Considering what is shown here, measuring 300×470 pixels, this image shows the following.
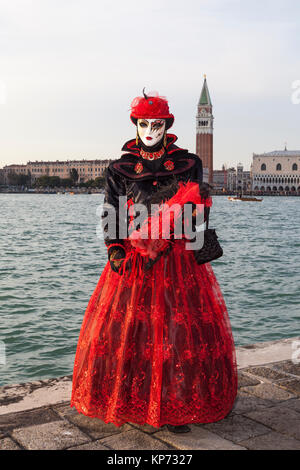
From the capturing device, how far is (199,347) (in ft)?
7.79

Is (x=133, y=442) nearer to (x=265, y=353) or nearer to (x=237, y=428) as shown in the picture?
(x=237, y=428)

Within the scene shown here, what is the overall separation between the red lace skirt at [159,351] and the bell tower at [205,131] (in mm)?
84717

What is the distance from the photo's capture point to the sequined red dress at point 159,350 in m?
2.34

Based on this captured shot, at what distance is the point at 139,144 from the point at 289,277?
9172 millimetres

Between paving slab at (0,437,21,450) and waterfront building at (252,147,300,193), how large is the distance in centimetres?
10636

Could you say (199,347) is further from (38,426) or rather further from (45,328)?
(45,328)

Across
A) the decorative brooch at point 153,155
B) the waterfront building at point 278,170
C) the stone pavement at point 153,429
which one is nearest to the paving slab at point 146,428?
the stone pavement at point 153,429

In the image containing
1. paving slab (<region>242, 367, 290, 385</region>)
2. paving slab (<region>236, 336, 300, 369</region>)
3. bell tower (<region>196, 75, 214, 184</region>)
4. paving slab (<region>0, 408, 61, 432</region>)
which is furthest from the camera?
bell tower (<region>196, 75, 214, 184</region>)

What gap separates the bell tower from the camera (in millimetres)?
90875

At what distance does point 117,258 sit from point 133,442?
2.54ft

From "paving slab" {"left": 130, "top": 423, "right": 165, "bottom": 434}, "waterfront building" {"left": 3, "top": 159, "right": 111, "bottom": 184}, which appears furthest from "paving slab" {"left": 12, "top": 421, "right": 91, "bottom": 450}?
"waterfront building" {"left": 3, "top": 159, "right": 111, "bottom": 184}

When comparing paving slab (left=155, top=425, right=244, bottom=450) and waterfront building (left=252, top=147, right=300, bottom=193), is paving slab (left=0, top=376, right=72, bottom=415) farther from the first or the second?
waterfront building (left=252, top=147, right=300, bottom=193)

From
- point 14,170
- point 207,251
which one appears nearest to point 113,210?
point 207,251

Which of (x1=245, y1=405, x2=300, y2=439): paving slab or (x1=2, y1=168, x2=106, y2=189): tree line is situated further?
(x1=2, y1=168, x2=106, y2=189): tree line
